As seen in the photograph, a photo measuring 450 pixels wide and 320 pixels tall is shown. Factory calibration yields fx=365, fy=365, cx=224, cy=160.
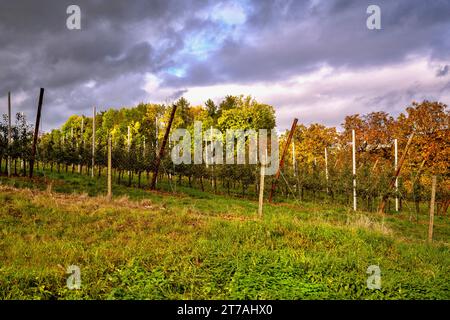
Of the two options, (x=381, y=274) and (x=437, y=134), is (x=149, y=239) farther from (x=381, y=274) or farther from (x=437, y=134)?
(x=437, y=134)

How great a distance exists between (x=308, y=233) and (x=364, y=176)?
1898cm

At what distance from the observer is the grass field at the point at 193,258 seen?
652 cm

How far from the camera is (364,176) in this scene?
90.5 feet

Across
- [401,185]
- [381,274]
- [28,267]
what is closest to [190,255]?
[28,267]

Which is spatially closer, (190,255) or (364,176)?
(190,255)

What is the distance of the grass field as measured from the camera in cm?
652

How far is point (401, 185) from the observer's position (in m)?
28.6

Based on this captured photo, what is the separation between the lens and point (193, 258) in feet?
26.2
